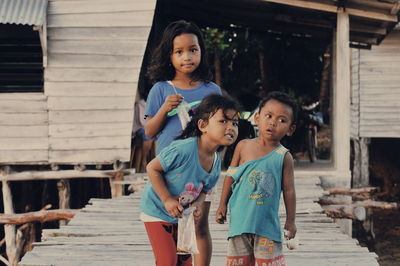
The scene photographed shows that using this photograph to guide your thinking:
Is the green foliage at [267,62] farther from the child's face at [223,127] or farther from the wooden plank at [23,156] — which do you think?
the child's face at [223,127]

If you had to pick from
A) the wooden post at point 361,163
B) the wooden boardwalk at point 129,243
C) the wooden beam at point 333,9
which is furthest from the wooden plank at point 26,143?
the wooden post at point 361,163

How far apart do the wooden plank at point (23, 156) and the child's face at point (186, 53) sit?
21.4 feet

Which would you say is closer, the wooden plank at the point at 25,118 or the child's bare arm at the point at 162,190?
the child's bare arm at the point at 162,190

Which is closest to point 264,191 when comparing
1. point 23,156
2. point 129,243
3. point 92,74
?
point 129,243

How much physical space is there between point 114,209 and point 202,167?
402cm

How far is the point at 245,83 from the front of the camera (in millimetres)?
17609

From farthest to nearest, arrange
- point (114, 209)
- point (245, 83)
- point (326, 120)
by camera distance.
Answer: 1. point (326, 120)
2. point (245, 83)
3. point (114, 209)

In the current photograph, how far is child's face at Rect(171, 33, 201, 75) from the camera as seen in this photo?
363 cm

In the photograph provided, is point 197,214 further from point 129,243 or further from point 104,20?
point 104,20

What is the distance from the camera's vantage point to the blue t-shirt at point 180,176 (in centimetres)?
318

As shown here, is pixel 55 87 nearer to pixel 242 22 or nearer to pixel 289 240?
pixel 242 22

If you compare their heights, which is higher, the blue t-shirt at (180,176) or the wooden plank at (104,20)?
the wooden plank at (104,20)

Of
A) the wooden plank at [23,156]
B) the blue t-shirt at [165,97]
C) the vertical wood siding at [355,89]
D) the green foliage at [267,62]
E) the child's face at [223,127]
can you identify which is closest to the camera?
the child's face at [223,127]

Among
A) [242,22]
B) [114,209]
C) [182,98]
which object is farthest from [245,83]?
[182,98]
